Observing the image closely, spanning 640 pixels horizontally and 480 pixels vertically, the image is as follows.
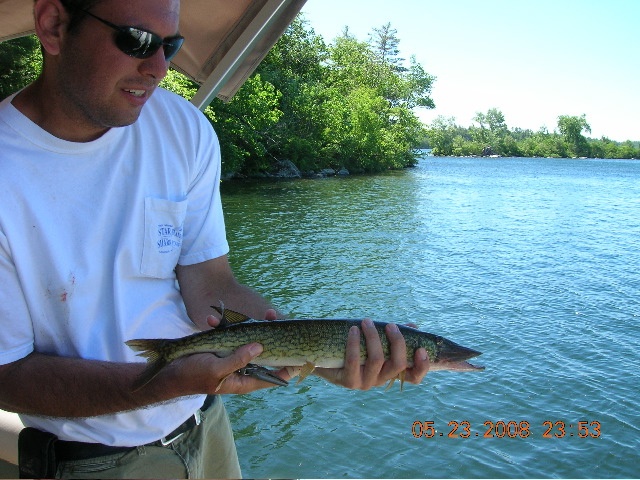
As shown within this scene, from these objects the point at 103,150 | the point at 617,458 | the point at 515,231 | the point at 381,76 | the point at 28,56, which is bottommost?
the point at 617,458

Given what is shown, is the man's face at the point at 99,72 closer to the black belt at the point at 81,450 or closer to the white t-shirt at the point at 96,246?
the white t-shirt at the point at 96,246

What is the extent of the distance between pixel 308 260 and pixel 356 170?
37.3 metres

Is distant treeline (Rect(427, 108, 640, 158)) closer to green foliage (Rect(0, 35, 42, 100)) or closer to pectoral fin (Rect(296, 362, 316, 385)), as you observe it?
green foliage (Rect(0, 35, 42, 100))

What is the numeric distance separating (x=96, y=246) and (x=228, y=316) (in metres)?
0.56

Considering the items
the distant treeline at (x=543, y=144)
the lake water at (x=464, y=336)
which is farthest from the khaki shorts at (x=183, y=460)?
the distant treeline at (x=543, y=144)

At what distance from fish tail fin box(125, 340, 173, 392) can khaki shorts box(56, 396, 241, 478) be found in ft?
0.98

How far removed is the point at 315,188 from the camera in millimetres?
38156

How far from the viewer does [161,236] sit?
2146 mm

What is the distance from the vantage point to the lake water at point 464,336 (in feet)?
27.1

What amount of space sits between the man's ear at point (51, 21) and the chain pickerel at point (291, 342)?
3.56ft

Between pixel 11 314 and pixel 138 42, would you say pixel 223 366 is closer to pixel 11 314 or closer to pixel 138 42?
pixel 11 314

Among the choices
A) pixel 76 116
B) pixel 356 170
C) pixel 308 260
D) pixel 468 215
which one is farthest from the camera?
pixel 356 170

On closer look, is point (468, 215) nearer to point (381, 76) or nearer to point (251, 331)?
point (251, 331)

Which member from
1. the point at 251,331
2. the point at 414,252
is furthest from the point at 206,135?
the point at 414,252
